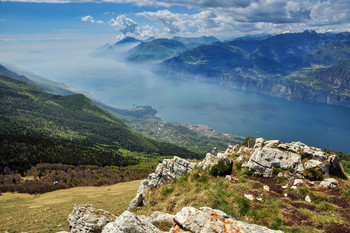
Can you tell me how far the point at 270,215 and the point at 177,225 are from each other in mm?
7457

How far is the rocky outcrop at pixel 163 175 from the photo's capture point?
884 inches

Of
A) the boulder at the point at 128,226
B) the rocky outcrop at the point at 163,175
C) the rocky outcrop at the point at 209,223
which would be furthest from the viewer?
the rocky outcrop at the point at 163,175

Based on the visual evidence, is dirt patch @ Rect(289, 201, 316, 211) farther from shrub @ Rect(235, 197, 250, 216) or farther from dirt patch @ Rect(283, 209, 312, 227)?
shrub @ Rect(235, 197, 250, 216)

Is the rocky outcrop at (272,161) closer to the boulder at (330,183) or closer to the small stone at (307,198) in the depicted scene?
the boulder at (330,183)

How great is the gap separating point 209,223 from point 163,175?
16.4 metres

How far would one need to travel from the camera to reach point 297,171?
60.0 ft

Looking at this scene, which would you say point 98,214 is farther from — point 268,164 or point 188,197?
point 268,164

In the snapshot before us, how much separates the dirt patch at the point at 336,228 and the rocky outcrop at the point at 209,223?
5924 mm

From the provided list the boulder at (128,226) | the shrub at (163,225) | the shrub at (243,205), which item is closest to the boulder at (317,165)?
the shrub at (243,205)

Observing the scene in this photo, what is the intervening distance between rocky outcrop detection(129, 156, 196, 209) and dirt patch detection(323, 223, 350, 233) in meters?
14.0

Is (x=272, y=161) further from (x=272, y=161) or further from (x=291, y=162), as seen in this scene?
(x=291, y=162)

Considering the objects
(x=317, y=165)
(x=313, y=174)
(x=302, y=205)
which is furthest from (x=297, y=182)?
(x=302, y=205)

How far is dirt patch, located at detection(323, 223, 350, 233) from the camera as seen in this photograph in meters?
10.4

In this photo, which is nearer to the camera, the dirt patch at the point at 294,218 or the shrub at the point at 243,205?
the dirt patch at the point at 294,218
